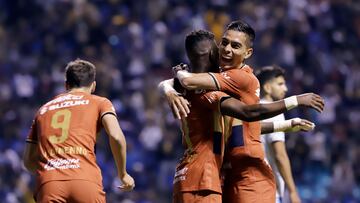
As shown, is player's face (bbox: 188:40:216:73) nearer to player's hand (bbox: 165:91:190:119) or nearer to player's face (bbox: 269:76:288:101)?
player's hand (bbox: 165:91:190:119)

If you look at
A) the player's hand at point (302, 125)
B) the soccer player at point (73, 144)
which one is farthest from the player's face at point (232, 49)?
the soccer player at point (73, 144)

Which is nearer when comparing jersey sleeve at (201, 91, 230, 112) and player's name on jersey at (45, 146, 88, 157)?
jersey sleeve at (201, 91, 230, 112)

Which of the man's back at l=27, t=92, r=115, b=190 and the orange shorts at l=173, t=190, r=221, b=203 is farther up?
the man's back at l=27, t=92, r=115, b=190

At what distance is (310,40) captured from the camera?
69.6ft

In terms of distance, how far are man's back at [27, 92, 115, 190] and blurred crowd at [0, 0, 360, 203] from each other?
26.6 feet

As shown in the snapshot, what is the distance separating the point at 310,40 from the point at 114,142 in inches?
504

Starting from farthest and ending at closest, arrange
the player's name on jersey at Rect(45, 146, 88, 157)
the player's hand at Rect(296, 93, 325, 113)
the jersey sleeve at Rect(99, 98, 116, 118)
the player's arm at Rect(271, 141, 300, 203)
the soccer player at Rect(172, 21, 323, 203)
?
the player's arm at Rect(271, 141, 300, 203), the jersey sleeve at Rect(99, 98, 116, 118), the player's name on jersey at Rect(45, 146, 88, 157), the soccer player at Rect(172, 21, 323, 203), the player's hand at Rect(296, 93, 325, 113)

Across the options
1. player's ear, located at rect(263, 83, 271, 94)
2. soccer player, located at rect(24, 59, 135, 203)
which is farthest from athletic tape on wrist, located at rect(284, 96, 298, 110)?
player's ear, located at rect(263, 83, 271, 94)

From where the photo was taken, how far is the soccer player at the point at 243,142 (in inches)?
339

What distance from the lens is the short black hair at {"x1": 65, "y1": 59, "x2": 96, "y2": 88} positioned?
30.0 ft

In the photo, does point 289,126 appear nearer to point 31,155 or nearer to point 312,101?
point 312,101

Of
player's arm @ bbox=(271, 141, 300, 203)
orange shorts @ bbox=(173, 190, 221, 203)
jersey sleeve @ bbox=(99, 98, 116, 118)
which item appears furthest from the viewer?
player's arm @ bbox=(271, 141, 300, 203)

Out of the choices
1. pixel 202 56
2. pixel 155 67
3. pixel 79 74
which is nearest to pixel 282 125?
pixel 202 56

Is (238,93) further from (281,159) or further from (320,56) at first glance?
(320,56)
